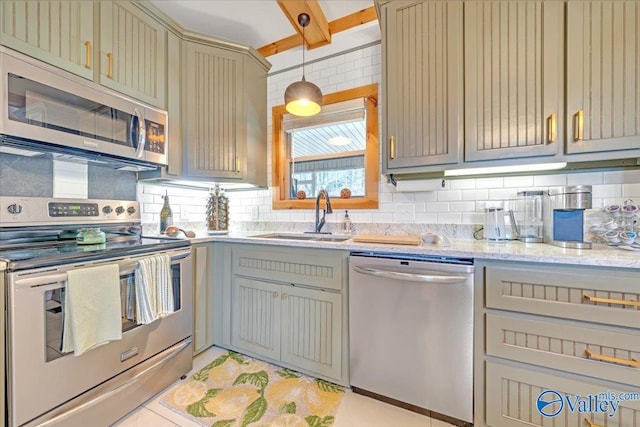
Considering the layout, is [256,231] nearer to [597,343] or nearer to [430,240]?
[430,240]

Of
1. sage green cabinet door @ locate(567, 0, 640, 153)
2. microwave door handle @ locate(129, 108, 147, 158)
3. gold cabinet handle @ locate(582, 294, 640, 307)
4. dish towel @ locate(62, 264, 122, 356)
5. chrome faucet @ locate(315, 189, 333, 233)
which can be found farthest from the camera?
chrome faucet @ locate(315, 189, 333, 233)

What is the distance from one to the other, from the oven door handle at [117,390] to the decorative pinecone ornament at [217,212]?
106 centimetres

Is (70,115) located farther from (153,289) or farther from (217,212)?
(217,212)

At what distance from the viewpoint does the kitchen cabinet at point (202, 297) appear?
1.95 m

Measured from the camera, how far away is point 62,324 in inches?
46.4

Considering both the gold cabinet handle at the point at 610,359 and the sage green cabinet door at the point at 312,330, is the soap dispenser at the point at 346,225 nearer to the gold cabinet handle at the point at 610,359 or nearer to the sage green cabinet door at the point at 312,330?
the sage green cabinet door at the point at 312,330

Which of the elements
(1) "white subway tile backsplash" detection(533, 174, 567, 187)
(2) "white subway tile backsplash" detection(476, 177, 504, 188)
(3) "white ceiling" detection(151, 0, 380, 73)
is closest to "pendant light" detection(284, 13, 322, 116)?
(3) "white ceiling" detection(151, 0, 380, 73)

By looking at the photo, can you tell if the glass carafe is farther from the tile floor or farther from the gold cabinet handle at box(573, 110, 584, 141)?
the tile floor

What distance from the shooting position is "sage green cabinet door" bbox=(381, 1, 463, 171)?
1599 millimetres

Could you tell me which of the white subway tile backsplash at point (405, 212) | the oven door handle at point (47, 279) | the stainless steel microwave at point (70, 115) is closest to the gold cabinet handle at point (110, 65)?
the stainless steel microwave at point (70, 115)

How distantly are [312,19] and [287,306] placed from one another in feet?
6.89

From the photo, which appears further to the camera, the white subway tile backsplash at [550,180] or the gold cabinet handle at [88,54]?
the white subway tile backsplash at [550,180]

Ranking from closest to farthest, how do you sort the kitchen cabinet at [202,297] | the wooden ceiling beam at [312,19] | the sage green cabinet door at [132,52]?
1. the sage green cabinet door at [132,52]
2. the wooden ceiling beam at [312,19]
3. the kitchen cabinet at [202,297]

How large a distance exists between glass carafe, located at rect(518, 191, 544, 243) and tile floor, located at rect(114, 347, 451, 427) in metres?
1.18
